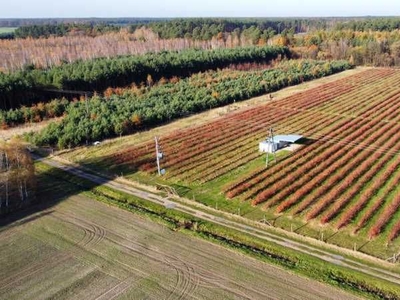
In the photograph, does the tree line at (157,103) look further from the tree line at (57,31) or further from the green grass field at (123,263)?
the tree line at (57,31)

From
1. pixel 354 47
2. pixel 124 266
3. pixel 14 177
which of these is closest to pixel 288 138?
pixel 124 266

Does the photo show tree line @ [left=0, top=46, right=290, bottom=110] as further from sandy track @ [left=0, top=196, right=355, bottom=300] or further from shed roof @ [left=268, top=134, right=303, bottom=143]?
sandy track @ [left=0, top=196, right=355, bottom=300]

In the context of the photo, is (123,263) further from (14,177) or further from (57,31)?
(57,31)

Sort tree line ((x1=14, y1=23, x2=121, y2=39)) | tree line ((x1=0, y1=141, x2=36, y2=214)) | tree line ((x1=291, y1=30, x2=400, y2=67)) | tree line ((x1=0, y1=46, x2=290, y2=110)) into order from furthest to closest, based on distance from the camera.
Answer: tree line ((x1=14, y1=23, x2=121, y2=39)), tree line ((x1=291, y1=30, x2=400, y2=67)), tree line ((x1=0, y1=46, x2=290, y2=110)), tree line ((x1=0, y1=141, x2=36, y2=214))

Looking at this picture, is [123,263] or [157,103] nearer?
[123,263]

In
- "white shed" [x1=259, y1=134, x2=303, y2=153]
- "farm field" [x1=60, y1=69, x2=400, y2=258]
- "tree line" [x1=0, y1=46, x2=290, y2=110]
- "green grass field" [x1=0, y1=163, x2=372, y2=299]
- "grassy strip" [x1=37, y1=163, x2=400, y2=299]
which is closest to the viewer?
"grassy strip" [x1=37, y1=163, x2=400, y2=299]

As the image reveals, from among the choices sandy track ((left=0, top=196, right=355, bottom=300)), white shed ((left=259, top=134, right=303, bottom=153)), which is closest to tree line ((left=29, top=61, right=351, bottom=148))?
white shed ((left=259, top=134, right=303, bottom=153))
